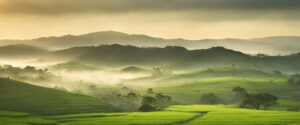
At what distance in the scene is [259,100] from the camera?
17625cm

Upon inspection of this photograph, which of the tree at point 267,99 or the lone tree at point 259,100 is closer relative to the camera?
the tree at point 267,99

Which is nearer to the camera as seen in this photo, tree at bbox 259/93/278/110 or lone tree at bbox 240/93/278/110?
tree at bbox 259/93/278/110

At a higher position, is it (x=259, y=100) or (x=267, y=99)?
(x=267, y=99)

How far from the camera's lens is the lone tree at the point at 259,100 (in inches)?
6816

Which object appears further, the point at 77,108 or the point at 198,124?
the point at 77,108

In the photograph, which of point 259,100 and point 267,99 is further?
point 259,100

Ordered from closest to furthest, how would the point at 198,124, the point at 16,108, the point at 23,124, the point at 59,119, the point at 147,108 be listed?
the point at 198,124, the point at 23,124, the point at 59,119, the point at 147,108, the point at 16,108

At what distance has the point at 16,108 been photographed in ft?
629

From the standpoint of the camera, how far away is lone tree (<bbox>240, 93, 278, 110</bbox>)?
173125 mm

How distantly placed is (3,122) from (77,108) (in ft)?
258

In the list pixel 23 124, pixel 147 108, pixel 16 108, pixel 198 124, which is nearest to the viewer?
pixel 198 124

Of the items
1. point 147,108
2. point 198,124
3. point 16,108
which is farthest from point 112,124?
point 16,108

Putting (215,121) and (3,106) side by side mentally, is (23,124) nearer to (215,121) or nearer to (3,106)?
(215,121)

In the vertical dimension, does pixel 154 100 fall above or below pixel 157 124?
above
